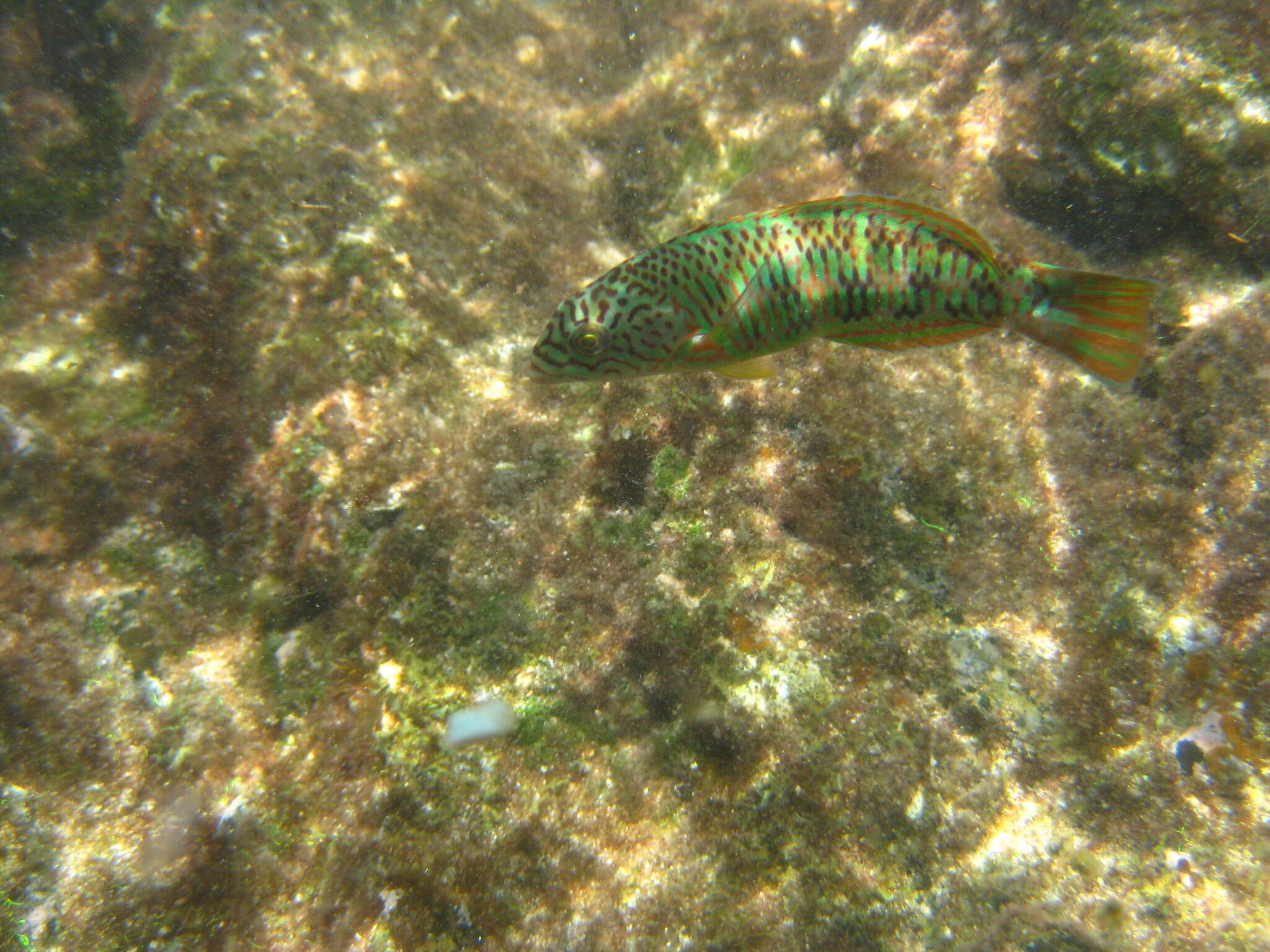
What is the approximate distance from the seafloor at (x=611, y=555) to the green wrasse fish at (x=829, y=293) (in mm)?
950

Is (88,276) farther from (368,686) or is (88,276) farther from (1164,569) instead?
(1164,569)

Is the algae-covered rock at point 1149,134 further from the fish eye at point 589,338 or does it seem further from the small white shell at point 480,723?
the small white shell at point 480,723

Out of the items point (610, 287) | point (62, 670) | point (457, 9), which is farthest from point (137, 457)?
point (457, 9)

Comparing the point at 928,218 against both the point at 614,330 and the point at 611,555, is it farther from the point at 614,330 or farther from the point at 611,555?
the point at 611,555

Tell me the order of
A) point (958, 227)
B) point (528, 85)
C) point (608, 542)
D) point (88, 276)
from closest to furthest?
1. point (958, 227)
2. point (608, 542)
3. point (88, 276)
4. point (528, 85)

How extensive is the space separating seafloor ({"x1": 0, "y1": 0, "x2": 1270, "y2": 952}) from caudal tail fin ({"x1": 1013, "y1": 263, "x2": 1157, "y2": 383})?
86 cm

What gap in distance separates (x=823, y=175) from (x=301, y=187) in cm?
359

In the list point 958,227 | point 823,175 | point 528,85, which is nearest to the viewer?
point 958,227

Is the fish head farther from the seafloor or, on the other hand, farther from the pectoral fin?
the seafloor

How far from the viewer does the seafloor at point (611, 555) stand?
268cm

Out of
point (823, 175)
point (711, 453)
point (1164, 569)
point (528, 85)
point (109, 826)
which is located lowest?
point (1164, 569)

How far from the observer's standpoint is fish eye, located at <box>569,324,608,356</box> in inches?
90.2

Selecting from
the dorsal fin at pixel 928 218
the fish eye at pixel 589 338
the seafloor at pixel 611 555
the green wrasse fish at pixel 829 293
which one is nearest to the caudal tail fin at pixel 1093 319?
the green wrasse fish at pixel 829 293

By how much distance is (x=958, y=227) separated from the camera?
7.41ft
